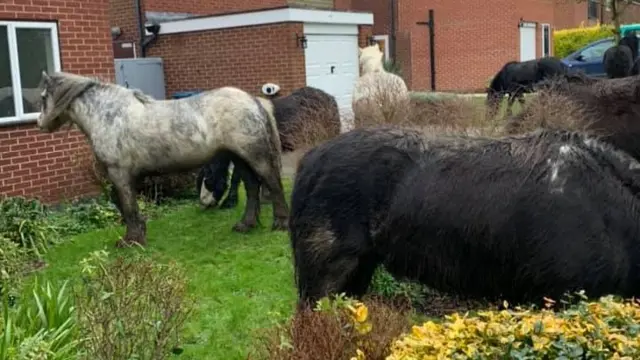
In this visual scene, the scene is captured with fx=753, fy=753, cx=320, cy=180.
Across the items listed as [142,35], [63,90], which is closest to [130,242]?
[63,90]

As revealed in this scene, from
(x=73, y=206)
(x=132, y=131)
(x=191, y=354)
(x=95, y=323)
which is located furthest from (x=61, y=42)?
(x=95, y=323)

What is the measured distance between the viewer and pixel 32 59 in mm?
10430

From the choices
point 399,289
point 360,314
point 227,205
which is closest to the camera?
point 360,314

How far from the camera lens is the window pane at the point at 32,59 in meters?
10.2

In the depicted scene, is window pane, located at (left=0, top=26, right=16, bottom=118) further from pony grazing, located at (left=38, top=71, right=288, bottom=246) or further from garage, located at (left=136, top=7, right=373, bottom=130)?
garage, located at (left=136, top=7, right=373, bottom=130)

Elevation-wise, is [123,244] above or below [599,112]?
below

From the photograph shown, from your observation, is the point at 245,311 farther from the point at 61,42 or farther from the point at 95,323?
the point at 61,42

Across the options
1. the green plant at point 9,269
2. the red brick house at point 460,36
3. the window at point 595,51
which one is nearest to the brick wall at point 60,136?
the green plant at point 9,269

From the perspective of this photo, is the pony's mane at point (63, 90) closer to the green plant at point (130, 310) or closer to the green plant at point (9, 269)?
the green plant at point (9, 269)

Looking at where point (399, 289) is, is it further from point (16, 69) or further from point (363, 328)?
point (16, 69)

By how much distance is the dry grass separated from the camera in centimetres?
321

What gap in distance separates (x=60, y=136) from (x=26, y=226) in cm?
292

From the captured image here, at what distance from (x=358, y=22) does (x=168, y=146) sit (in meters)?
10.5

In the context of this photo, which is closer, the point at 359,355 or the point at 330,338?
the point at 359,355
